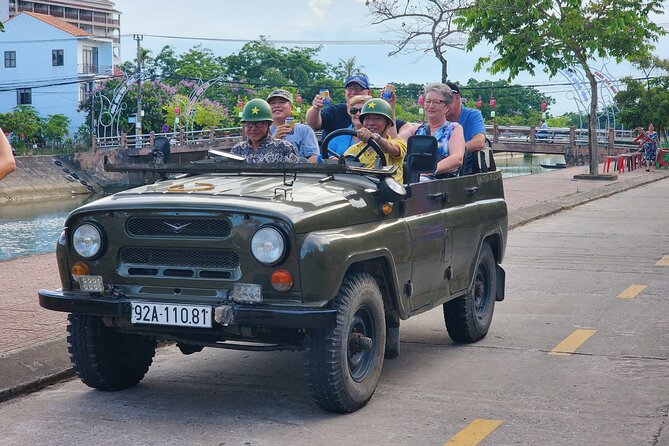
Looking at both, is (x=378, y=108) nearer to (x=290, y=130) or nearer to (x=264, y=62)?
(x=290, y=130)

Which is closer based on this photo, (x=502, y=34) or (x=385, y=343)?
(x=385, y=343)

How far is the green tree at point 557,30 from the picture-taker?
32594 millimetres

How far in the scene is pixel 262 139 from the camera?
26.1 feet

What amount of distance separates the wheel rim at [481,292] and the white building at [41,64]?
79.5 metres

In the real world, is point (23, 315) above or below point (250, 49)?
below

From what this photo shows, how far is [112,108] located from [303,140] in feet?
229

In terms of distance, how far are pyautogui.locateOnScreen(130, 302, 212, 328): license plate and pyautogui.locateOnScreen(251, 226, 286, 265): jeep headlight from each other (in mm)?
389

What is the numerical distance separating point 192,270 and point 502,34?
27.9m

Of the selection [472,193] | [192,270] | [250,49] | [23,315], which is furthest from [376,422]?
[250,49]

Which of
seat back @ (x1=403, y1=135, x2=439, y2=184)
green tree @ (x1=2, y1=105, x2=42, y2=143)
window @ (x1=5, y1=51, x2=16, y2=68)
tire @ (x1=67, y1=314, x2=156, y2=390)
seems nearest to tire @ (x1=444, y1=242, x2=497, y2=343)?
seat back @ (x1=403, y1=135, x2=439, y2=184)

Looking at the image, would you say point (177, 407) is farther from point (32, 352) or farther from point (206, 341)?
point (32, 352)

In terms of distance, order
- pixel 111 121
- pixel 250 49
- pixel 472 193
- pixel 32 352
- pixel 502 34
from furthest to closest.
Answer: pixel 250 49 → pixel 111 121 → pixel 502 34 → pixel 472 193 → pixel 32 352

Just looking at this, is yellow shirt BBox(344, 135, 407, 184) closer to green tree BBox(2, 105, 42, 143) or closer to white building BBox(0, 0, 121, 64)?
green tree BBox(2, 105, 42, 143)

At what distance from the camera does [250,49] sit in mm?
110500
